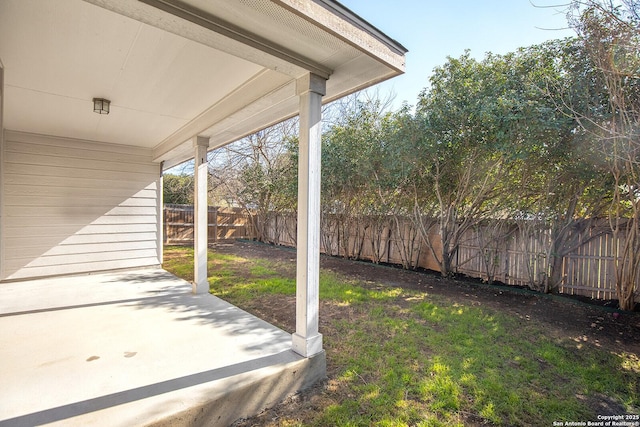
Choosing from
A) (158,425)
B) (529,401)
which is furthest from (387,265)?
(158,425)

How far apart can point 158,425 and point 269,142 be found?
10.4 meters

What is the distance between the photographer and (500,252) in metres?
5.24

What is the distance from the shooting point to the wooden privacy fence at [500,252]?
170 inches

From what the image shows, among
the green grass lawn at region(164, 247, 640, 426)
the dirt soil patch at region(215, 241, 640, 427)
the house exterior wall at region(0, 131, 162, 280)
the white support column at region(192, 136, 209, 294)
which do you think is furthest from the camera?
the house exterior wall at region(0, 131, 162, 280)

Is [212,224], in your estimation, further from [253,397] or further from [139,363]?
[253,397]

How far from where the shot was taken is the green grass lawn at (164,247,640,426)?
203 centimetres

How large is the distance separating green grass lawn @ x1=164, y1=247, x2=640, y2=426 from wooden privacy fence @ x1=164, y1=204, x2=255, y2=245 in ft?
26.0

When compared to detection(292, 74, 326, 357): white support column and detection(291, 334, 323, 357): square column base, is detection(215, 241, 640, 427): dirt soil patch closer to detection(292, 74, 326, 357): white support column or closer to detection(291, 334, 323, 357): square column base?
detection(291, 334, 323, 357): square column base

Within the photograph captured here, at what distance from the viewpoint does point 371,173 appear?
21.4 feet

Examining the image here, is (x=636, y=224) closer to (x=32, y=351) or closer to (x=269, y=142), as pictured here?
(x=32, y=351)

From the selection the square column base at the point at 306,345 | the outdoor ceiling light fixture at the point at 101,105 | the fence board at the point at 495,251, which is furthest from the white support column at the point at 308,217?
the fence board at the point at 495,251

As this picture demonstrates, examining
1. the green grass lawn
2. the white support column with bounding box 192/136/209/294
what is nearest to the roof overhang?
the white support column with bounding box 192/136/209/294

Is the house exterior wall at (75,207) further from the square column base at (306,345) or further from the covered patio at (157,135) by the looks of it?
the square column base at (306,345)

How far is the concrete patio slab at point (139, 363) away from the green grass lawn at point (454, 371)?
1.25 ft
